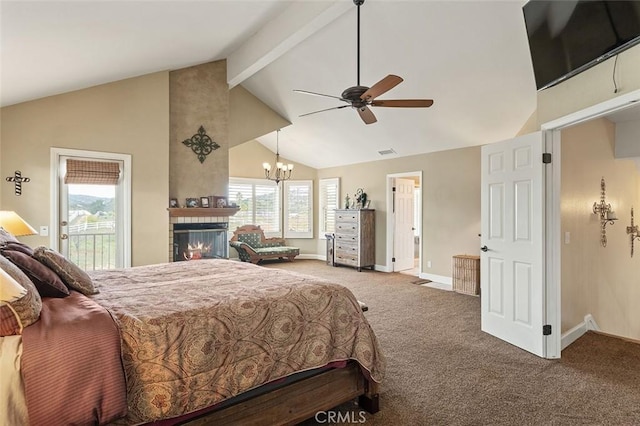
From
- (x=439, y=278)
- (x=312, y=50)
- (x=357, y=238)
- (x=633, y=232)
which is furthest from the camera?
(x=357, y=238)

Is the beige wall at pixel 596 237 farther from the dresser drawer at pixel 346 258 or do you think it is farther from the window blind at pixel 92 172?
the window blind at pixel 92 172

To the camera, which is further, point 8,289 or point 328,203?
point 328,203

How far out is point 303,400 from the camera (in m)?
2.09

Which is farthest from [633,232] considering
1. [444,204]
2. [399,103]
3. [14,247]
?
[14,247]

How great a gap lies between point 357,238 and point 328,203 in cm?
192

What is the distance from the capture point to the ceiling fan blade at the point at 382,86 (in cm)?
279

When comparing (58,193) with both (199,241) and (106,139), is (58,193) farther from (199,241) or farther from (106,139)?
(199,241)

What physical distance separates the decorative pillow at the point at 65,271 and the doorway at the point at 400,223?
20.7 feet

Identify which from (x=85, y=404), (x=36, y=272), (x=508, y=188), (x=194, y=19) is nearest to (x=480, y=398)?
(x=508, y=188)

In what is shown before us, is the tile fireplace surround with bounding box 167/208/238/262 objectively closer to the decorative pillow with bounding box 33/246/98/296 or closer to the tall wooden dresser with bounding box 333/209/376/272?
the tall wooden dresser with bounding box 333/209/376/272

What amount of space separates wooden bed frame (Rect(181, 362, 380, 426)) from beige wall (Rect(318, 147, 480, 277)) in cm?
451

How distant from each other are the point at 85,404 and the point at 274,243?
785 cm

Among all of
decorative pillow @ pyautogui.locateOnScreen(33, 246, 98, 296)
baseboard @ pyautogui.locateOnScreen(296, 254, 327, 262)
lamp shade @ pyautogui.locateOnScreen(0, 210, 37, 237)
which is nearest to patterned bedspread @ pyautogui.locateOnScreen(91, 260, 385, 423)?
decorative pillow @ pyautogui.locateOnScreen(33, 246, 98, 296)

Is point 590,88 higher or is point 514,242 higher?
point 590,88
